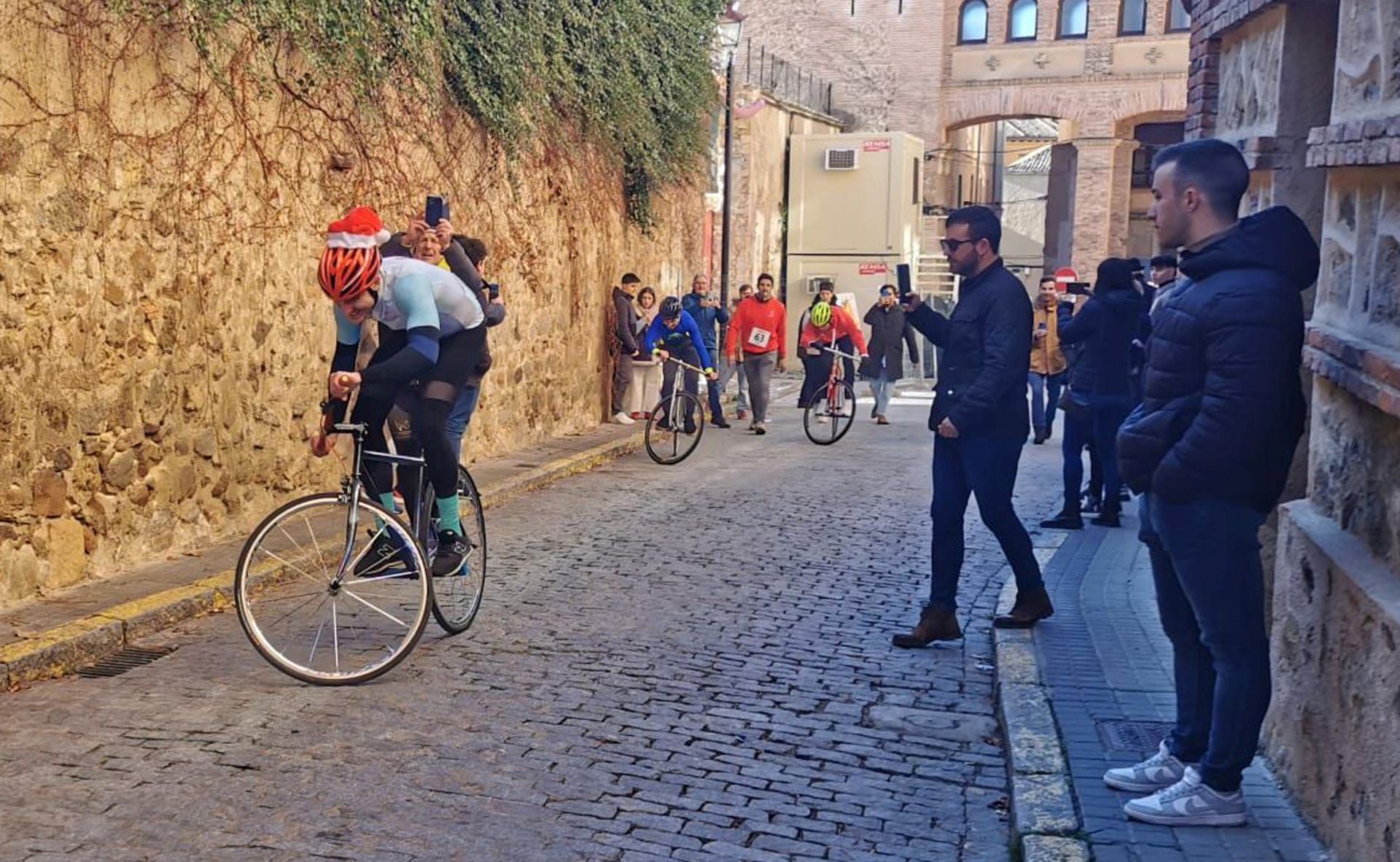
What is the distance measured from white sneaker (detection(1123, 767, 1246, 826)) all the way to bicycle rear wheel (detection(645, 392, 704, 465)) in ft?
32.8

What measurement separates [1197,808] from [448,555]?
11.9ft

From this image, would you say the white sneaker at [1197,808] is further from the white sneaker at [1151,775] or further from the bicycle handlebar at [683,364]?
the bicycle handlebar at [683,364]

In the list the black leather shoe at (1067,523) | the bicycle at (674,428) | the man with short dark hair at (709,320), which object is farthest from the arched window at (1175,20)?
the black leather shoe at (1067,523)

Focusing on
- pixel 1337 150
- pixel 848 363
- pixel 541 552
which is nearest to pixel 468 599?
pixel 541 552

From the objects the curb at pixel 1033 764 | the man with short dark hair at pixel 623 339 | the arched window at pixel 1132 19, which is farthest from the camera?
the arched window at pixel 1132 19

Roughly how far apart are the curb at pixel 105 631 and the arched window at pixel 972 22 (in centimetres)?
3409

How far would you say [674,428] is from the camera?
1447cm

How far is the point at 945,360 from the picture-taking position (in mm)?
7105

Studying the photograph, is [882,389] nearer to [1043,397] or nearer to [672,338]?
[1043,397]

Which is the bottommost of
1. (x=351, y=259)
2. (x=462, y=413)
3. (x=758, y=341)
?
(x=758, y=341)

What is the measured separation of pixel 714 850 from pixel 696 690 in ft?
5.90

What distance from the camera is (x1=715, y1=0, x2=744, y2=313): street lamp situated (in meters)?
20.4

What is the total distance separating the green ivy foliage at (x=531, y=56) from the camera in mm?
10008

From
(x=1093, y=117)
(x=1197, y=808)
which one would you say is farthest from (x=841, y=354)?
(x=1093, y=117)
